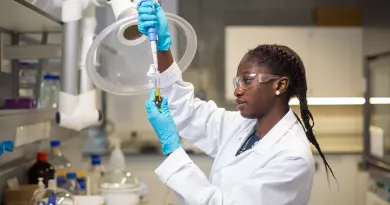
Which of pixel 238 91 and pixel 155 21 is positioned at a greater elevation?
pixel 155 21

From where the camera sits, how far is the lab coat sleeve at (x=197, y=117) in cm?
150

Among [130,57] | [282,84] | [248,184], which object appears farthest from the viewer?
[130,57]

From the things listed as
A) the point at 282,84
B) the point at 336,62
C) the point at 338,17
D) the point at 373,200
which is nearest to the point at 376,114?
the point at 336,62

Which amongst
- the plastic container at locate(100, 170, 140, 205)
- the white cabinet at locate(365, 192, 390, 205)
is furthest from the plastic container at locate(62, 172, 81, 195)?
the white cabinet at locate(365, 192, 390, 205)

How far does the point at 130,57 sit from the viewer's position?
1.43 metres

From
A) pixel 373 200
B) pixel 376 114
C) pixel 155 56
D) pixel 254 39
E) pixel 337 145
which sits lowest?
pixel 373 200

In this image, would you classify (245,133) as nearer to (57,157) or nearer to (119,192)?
(119,192)

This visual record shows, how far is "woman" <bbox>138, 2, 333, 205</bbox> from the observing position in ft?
3.92

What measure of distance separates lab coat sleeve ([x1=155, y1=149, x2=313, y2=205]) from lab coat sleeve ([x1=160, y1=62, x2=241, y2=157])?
32 cm

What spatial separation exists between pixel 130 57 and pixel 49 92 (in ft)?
2.89

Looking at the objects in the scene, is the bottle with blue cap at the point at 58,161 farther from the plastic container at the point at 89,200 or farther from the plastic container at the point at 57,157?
the plastic container at the point at 89,200

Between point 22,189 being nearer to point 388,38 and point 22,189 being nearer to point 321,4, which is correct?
point 321,4

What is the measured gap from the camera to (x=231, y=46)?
132 inches

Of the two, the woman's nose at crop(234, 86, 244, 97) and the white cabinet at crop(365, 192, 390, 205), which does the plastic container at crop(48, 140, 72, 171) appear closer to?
the woman's nose at crop(234, 86, 244, 97)
